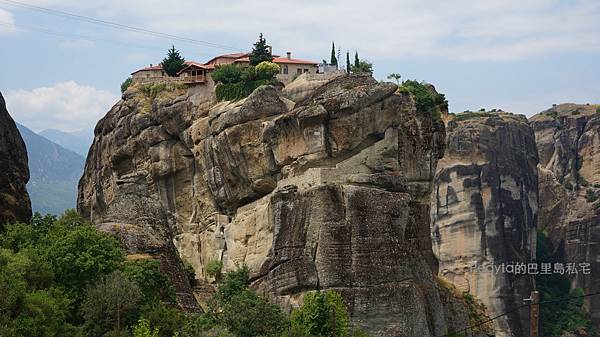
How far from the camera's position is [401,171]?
68.7m

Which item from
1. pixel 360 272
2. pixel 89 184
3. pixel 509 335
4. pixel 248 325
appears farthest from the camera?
pixel 509 335

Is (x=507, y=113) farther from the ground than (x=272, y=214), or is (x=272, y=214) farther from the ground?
(x=507, y=113)

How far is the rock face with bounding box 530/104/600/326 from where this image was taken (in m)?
132

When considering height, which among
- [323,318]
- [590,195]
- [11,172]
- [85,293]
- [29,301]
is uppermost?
[11,172]

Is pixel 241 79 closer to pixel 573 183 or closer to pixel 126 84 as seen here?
pixel 126 84

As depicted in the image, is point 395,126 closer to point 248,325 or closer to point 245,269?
point 245,269

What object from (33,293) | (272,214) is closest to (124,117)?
(272,214)

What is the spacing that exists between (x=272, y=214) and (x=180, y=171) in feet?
46.7

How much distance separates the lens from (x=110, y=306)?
40469mm

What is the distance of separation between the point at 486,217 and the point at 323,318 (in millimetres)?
71182

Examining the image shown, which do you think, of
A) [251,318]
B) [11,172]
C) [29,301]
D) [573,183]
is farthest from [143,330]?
[573,183]

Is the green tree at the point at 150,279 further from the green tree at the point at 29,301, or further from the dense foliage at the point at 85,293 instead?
the green tree at the point at 29,301

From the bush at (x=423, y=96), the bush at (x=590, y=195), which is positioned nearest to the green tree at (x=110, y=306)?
the bush at (x=423, y=96)

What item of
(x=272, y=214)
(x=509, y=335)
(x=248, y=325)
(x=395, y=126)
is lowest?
(x=509, y=335)
